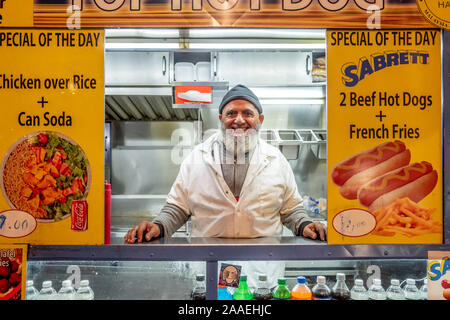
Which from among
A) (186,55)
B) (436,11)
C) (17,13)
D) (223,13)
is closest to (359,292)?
(436,11)

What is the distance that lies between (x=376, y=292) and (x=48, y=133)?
5.24 feet

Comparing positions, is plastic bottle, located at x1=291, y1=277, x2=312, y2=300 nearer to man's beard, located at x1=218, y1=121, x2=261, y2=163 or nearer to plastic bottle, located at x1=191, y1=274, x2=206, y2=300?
plastic bottle, located at x1=191, y1=274, x2=206, y2=300

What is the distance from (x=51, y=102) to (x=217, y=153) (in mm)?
1398

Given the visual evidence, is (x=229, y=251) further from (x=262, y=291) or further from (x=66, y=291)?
(x=66, y=291)

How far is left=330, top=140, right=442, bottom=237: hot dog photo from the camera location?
1.36m

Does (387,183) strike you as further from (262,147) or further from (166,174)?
(166,174)

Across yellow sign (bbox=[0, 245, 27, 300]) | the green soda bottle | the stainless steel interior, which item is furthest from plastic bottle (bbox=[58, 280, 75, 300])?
the stainless steel interior

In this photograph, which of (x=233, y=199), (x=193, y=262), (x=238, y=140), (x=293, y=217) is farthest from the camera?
(x=238, y=140)

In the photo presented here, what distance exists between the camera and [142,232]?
1553mm

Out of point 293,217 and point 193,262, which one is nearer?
point 193,262

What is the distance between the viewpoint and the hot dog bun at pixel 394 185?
4.46 ft

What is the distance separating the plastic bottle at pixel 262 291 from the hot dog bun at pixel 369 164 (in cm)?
53

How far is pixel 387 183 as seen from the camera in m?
1.36

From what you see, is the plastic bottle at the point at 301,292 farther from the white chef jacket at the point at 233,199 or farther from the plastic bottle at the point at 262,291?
the white chef jacket at the point at 233,199
